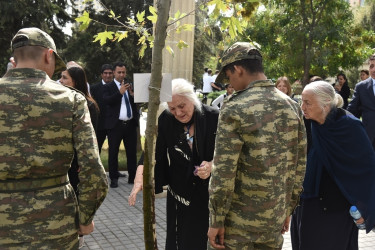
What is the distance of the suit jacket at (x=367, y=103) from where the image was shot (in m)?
7.77

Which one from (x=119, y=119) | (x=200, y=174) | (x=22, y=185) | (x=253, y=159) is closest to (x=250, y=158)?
(x=253, y=159)

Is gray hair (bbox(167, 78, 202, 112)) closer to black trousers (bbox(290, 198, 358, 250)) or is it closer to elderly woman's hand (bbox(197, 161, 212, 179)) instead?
elderly woman's hand (bbox(197, 161, 212, 179))

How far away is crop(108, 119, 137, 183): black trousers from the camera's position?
26.6 feet

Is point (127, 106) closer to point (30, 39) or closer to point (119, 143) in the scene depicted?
point (119, 143)

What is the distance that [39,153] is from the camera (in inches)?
104

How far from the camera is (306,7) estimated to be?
16266 millimetres

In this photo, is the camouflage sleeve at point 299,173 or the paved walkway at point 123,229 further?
the paved walkway at point 123,229

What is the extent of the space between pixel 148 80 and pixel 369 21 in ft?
136

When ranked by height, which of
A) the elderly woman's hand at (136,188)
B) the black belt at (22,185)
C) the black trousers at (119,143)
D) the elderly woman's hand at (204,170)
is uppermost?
the black belt at (22,185)

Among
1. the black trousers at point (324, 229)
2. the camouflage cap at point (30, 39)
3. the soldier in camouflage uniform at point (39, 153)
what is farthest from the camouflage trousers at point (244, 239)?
the camouflage cap at point (30, 39)

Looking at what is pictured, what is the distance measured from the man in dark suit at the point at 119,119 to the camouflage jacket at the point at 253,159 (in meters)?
5.08

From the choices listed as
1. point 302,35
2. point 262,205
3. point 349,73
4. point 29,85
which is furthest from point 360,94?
point 349,73

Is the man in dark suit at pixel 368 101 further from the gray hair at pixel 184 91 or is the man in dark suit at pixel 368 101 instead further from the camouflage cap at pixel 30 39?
the camouflage cap at pixel 30 39

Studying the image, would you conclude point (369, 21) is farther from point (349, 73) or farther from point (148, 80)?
point (148, 80)
